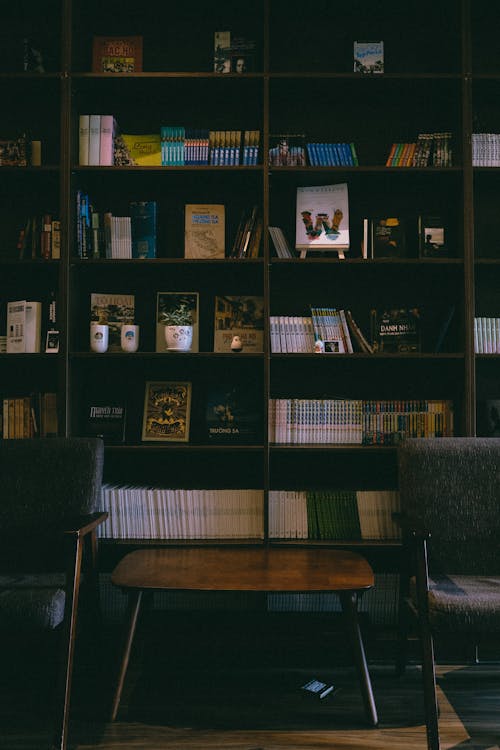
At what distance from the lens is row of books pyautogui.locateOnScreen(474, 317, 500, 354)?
9.04 feet

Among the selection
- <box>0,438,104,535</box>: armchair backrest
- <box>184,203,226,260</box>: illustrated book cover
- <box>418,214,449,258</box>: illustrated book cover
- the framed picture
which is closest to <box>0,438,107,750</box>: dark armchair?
<box>0,438,104,535</box>: armchair backrest

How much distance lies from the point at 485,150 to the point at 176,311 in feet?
5.21

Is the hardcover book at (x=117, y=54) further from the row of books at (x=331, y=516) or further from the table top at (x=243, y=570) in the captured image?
the table top at (x=243, y=570)

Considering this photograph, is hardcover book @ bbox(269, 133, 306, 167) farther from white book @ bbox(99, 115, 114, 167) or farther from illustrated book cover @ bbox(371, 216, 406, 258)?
white book @ bbox(99, 115, 114, 167)

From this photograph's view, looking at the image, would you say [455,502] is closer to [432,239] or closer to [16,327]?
[432,239]

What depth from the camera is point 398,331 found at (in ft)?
9.45

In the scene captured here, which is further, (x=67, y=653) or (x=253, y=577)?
(x=253, y=577)

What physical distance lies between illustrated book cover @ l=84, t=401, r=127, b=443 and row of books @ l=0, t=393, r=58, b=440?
17cm

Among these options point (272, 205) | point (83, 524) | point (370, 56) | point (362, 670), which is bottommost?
point (362, 670)

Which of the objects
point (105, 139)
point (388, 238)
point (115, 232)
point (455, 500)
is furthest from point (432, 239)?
point (105, 139)

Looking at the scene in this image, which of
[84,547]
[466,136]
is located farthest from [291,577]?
[466,136]

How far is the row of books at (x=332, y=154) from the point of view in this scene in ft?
9.20

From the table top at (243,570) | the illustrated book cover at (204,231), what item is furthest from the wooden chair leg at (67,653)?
the illustrated book cover at (204,231)

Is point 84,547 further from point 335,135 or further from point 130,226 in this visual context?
point 335,135
